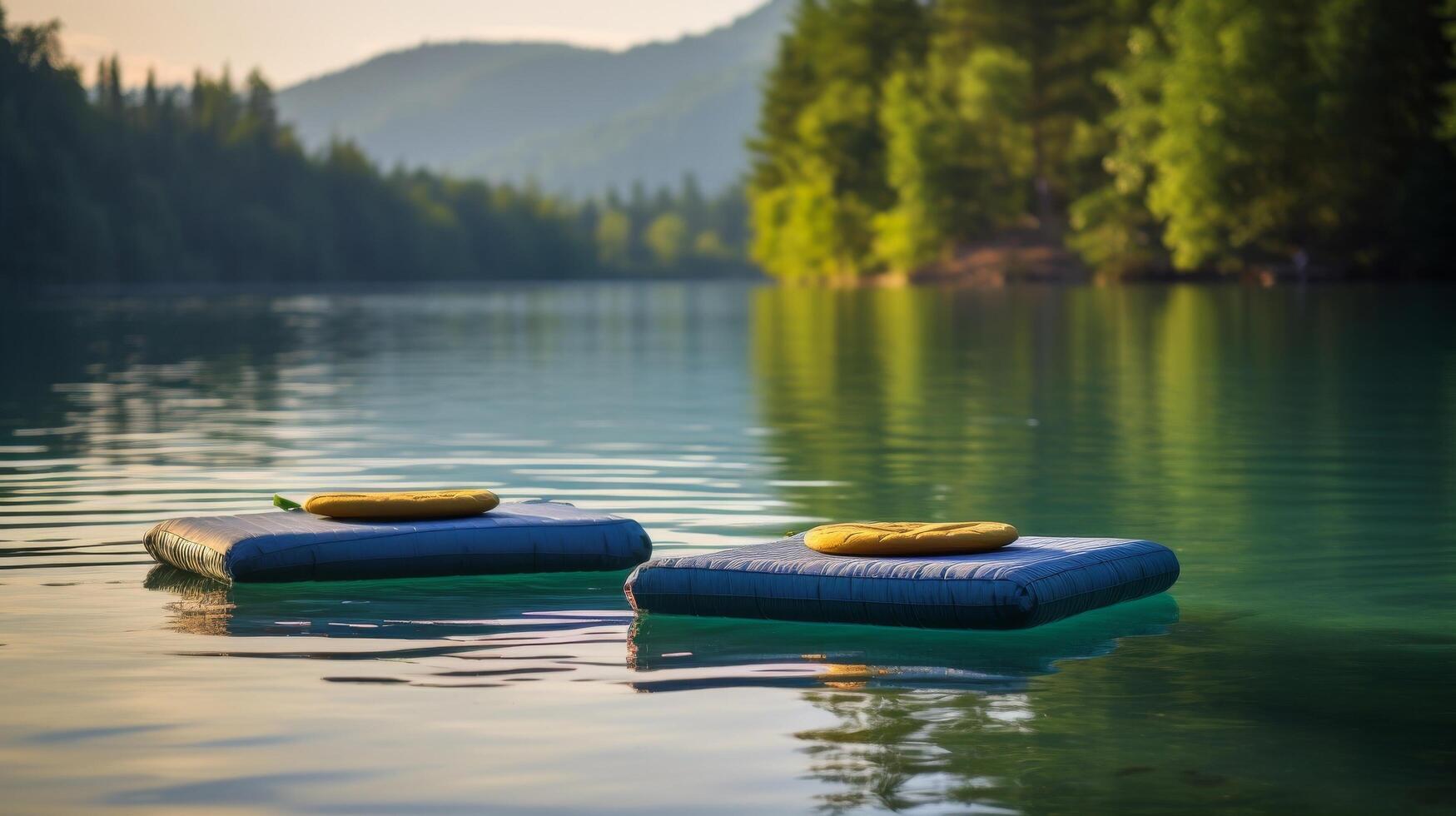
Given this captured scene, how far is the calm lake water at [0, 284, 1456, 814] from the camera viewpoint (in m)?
5.88

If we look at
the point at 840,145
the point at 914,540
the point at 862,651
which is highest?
the point at 840,145

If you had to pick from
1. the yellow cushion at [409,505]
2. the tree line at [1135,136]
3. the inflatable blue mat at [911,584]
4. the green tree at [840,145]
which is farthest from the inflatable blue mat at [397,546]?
the green tree at [840,145]

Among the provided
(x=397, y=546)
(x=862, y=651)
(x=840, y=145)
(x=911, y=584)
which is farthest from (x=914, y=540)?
(x=840, y=145)

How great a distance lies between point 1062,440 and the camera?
17.1 meters

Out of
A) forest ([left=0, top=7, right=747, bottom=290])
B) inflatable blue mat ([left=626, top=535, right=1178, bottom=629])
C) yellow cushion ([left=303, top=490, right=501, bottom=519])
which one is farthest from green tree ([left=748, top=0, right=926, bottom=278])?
inflatable blue mat ([left=626, top=535, right=1178, bottom=629])

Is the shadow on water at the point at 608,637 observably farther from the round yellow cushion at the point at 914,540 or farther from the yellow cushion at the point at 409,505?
the yellow cushion at the point at 409,505

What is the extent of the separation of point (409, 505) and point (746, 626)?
7.50 ft

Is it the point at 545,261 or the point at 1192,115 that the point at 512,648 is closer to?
the point at 1192,115

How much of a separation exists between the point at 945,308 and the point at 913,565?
4861 cm

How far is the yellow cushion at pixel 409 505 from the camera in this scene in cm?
991

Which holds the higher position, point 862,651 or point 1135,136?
point 1135,136

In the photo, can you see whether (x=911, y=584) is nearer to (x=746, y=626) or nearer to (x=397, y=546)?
(x=746, y=626)

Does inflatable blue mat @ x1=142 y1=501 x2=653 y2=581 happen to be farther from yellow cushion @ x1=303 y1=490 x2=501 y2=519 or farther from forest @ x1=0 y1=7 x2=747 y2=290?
forest @ x1=0 y1=7 x2=747 y2=290

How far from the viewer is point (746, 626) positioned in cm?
842
